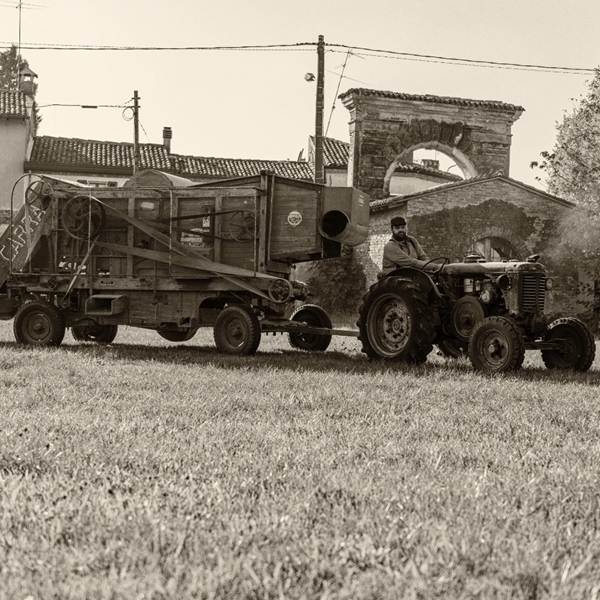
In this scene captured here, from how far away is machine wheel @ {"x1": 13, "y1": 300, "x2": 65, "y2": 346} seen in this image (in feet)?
40.5

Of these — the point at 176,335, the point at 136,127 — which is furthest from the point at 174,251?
the point at 136,127

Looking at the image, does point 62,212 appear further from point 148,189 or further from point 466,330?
point 466,330

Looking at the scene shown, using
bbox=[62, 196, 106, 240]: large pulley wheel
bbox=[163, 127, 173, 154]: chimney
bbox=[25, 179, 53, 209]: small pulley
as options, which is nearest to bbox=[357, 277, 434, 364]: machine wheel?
bbox=[62, 196, 106, 240]: large pulley wheel

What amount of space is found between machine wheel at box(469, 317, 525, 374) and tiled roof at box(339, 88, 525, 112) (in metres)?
19.9

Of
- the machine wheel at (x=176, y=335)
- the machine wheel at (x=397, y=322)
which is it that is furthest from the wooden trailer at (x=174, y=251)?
the machine wheel at (x=176, y=335)

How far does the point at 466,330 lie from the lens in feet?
34.3

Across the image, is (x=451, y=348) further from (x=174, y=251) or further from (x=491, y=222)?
(x=491, y=222)

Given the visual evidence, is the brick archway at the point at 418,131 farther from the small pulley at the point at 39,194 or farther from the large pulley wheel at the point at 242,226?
the large pulley wheel at the point at 242,226

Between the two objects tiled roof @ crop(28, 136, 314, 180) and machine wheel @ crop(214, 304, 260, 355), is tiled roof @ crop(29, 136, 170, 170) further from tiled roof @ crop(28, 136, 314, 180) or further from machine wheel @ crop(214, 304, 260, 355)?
machine wheel @ crop(214, 304, 260, 355)

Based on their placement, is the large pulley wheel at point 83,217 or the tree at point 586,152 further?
the tree at point 586,152

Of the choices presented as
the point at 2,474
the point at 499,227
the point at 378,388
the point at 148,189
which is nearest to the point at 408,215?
the point at 499,227

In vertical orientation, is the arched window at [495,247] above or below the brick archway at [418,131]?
below

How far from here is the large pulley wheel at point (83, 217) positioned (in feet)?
40.0

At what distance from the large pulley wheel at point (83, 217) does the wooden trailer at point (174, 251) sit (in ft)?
0.05
